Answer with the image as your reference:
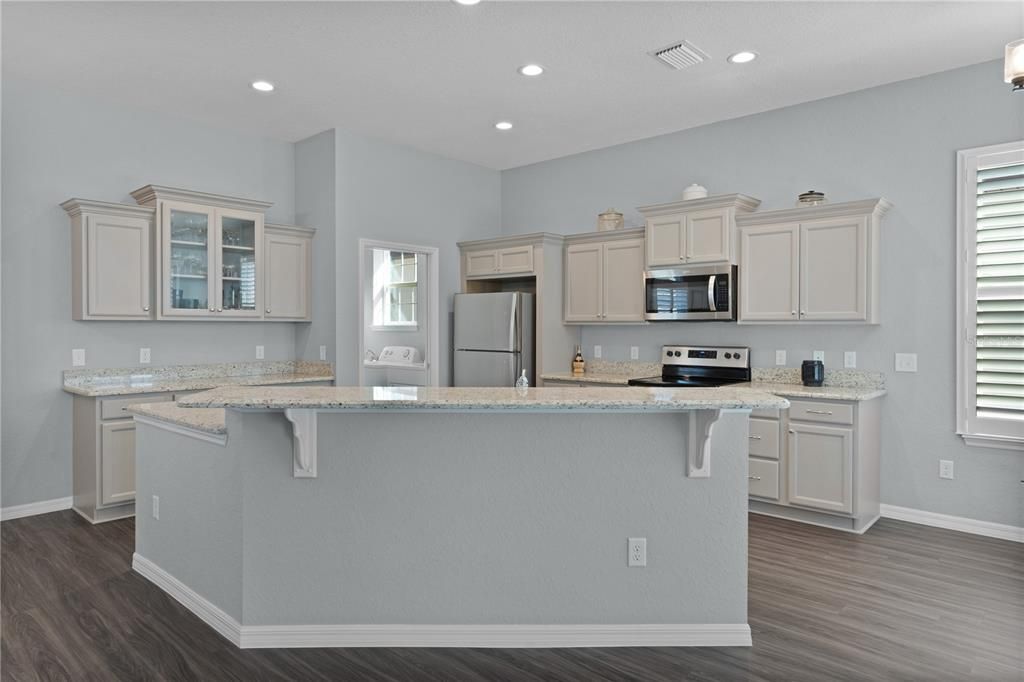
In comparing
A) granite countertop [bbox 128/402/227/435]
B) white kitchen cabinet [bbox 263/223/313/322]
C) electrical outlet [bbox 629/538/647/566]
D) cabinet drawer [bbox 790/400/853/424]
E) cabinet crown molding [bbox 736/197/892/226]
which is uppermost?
cabinet crown molding [bbox 736/197/892/226]

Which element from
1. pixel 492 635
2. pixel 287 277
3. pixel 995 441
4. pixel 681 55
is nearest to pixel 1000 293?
pixel 995 441

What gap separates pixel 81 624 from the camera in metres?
2.64

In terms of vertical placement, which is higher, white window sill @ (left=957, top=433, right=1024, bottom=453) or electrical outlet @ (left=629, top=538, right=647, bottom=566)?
white window sill @ (left=957, top=433, right=1024, bottom=453)

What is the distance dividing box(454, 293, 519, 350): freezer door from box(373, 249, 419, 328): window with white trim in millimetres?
1567

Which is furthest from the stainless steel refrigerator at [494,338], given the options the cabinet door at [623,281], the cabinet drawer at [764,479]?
the cabinet drawer at [764,479]

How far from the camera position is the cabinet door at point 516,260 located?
5516 mm

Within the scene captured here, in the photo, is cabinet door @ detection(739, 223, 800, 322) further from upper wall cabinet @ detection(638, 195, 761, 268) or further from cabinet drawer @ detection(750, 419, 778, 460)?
cabinet drawer @ detection(750, 419, 778, 460)

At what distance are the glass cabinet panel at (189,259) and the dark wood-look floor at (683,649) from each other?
1793 mm

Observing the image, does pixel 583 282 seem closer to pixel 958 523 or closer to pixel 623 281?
pixel 623 281

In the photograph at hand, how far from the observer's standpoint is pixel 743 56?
3.73 metres

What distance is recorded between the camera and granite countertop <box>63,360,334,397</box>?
4266mm

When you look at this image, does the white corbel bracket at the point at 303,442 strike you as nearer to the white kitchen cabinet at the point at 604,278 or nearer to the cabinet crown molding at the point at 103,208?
the cabinet crown molding at the point at 103,208

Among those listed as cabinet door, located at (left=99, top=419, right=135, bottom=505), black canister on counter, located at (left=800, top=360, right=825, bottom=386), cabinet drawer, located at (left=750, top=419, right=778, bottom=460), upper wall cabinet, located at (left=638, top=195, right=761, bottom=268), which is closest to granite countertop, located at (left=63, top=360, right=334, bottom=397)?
cabinet door, located at (left=99, top=419, right=135, bottom=505)

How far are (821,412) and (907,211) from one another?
144cm
